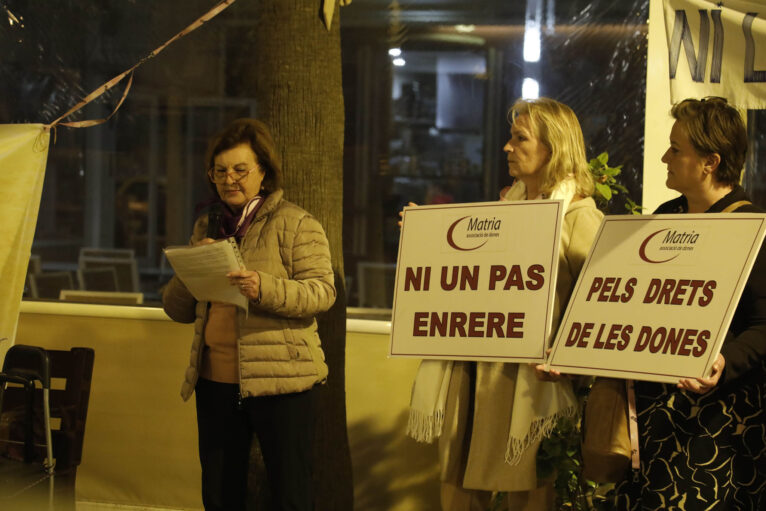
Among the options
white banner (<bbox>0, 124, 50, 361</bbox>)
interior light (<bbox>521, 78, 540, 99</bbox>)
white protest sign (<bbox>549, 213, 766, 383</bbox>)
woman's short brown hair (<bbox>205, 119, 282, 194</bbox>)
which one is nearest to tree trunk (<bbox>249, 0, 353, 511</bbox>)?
woman's short brown hair (<bbox>205, 119, 282, 194</bbox>)

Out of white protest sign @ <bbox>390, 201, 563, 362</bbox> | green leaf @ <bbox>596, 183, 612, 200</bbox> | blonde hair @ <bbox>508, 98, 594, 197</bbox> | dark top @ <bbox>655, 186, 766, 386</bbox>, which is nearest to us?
dark top @ <bbox>655, 186, 766, 386</bbox>

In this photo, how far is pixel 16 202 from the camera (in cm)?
307

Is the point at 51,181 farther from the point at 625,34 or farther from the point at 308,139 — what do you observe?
the point at 625,34

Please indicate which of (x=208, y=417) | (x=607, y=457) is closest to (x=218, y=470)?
(x=208, y=417)

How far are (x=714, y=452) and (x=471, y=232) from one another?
0.88 metres

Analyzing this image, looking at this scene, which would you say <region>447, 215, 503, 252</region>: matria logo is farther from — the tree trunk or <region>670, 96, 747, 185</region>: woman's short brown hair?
the tree trunk

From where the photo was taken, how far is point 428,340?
259 cm

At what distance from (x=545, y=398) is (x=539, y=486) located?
294mm

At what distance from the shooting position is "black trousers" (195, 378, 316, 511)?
2.76m

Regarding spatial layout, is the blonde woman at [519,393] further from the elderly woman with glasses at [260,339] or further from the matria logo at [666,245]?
the elderly woman with glasses at [260,339]

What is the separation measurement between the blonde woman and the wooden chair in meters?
1.22

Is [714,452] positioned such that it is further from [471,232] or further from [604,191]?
[604,191]

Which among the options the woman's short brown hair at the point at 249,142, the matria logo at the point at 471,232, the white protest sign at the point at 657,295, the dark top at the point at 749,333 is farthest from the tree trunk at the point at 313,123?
the dark top at the point at 749,333

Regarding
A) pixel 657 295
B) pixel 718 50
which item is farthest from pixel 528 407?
pixel 718 50
